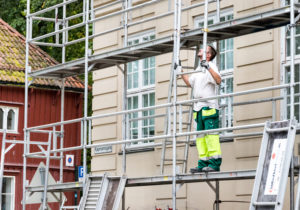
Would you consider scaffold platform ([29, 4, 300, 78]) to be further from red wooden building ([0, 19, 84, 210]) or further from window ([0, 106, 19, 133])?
window ([0, 106, 19, 133])

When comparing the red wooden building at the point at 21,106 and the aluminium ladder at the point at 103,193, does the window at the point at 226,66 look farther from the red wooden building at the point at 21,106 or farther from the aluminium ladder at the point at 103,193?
the red wooden building at the point at 21,106

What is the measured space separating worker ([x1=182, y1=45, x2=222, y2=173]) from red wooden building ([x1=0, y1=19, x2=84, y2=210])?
1553cm

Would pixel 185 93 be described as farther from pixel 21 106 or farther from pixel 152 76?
pixel 21 106

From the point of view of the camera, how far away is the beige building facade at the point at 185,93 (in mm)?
16328

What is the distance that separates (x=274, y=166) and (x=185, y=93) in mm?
5872

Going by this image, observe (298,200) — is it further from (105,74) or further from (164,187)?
(105,74)

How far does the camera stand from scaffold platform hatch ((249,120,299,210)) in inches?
483

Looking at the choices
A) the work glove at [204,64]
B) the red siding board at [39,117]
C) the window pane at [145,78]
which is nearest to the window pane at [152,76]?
the window pane at [145,78]

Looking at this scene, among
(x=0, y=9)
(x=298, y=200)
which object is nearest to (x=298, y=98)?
(x=298, y=200)

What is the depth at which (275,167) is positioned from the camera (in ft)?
41.2

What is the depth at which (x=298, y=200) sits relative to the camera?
1212 centimetres

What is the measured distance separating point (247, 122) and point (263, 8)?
6.79 feet

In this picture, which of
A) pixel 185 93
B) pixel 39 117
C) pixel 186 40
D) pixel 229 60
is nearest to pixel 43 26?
pixel 39 117

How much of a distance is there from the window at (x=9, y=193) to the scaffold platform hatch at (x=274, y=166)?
693 inches
